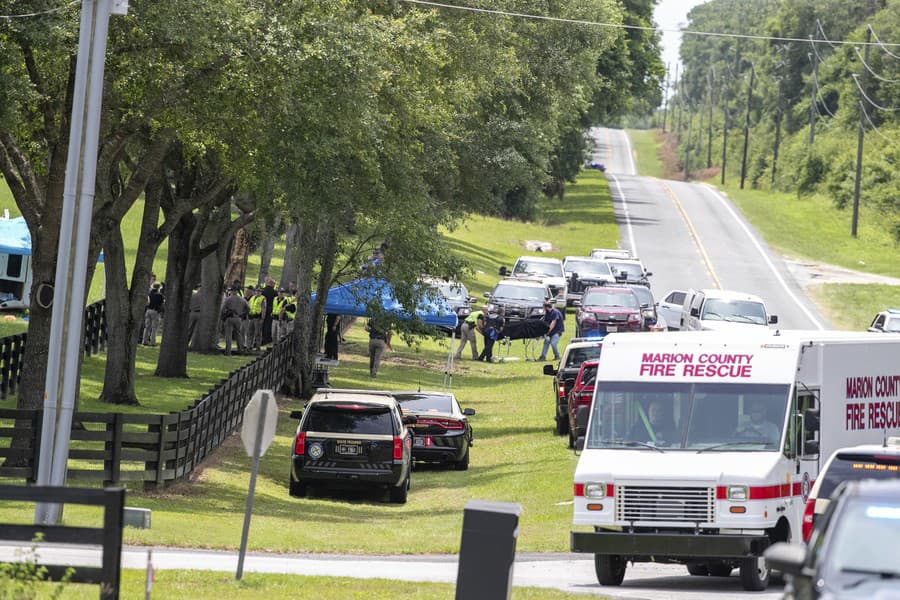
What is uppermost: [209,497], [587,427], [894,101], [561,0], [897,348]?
[894,101]

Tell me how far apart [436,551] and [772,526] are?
5.13 meters

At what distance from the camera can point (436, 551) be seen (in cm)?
1852

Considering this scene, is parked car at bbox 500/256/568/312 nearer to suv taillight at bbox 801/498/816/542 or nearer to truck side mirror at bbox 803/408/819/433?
truck side mirror at bbox 803/408/819/433

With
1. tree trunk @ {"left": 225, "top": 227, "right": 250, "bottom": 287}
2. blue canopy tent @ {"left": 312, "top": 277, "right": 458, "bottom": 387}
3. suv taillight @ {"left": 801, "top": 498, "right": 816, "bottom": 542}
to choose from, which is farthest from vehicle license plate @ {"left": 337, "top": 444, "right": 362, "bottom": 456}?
tree trunk @ {"left": 225, "top": 227, "right": 250, "bottom": 287}

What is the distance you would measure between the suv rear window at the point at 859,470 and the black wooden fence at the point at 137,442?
10.3m

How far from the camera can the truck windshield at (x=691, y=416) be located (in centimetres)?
1567

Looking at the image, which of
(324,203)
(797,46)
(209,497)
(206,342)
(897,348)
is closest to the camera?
(897,348)

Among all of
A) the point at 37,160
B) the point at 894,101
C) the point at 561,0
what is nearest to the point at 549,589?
the point at 37,160

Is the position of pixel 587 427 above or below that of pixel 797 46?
below

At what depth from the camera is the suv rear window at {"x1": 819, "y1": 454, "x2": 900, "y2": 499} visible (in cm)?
1298

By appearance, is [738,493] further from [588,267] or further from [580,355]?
[588,267]

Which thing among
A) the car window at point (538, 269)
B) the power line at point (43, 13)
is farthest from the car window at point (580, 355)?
the car window at point (538, 269)

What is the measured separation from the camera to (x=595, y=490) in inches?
598

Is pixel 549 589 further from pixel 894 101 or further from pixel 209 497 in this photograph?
pixel 894 101
